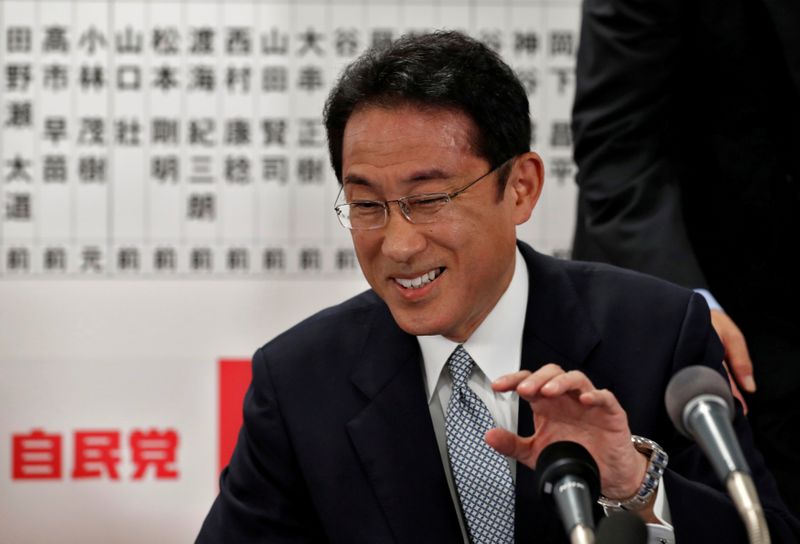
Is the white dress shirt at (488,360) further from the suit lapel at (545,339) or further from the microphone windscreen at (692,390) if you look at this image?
the microphone windscreen at (692,390)

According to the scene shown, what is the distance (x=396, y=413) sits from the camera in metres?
1.87

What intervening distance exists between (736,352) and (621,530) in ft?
3.41

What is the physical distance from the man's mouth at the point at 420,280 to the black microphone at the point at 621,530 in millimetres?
707

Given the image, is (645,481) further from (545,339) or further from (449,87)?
(449,87)

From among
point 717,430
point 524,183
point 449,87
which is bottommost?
point 717,430

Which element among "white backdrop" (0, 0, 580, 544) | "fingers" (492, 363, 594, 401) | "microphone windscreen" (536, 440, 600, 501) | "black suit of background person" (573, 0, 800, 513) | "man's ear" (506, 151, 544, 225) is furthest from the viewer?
"white backdrop" (0, 0, 580, 544)

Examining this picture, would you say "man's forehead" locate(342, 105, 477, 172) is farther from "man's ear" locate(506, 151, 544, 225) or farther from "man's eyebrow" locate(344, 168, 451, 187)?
"man's ear" locate(506, 151, 544, 225)

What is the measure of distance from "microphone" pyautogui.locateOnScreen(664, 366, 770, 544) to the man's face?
Answer: 2.21 feet

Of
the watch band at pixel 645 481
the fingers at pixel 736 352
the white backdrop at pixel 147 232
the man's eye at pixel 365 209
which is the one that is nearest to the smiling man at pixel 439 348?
the man's eye at pixel 365 209

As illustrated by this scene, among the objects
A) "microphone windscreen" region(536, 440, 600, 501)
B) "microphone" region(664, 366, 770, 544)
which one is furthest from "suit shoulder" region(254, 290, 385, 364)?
"microphone" region(664, 366, 770, 544)

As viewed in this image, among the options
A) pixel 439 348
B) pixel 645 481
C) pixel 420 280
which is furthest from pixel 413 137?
pixel 645 481

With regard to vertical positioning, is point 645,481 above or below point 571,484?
below

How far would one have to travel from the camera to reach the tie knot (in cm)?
186

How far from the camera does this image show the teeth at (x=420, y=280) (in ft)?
5.82
